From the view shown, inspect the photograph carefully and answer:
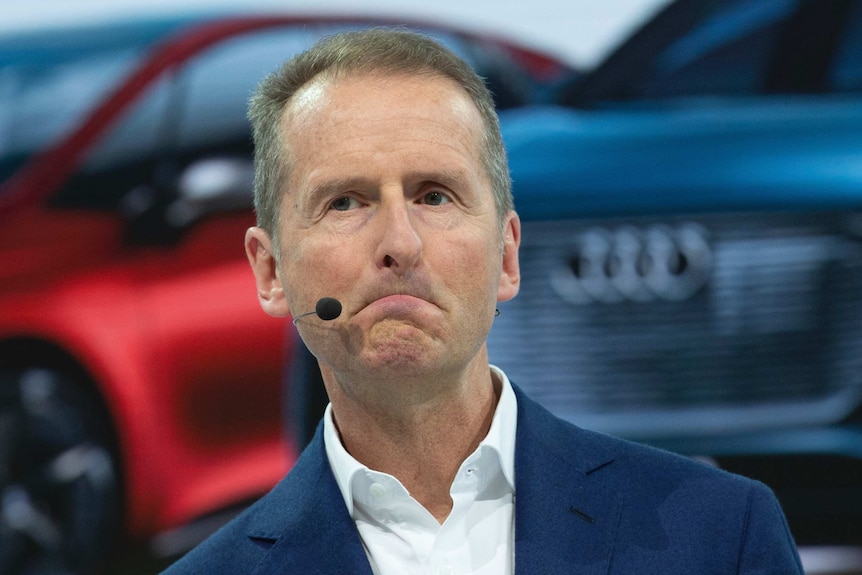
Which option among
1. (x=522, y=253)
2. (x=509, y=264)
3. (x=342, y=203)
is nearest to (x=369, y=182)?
(x=342, y=203)

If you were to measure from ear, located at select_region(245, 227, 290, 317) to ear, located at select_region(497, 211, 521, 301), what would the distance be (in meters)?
0.24

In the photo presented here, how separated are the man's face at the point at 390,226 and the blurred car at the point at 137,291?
1.22 m

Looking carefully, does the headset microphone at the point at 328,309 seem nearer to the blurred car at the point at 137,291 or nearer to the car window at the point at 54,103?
the blurred car at the point at 137,291

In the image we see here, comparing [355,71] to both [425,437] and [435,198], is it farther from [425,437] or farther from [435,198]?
[425,437]

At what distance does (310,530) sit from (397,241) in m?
0.33

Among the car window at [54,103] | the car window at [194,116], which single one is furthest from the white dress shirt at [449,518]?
the car window at [54,103]

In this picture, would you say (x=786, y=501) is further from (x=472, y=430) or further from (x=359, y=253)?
(x=359, y=253)

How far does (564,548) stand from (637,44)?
61.1 inches

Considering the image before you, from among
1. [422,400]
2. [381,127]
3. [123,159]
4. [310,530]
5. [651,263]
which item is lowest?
[651,263]

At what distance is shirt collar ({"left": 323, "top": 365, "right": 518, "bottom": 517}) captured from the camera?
1139 millimetres

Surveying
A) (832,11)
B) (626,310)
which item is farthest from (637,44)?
(626,310)

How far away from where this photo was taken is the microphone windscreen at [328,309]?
104cm

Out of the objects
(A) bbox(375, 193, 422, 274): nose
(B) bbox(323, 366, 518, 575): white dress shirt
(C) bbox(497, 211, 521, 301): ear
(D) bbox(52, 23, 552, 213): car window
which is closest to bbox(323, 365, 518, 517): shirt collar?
(B) bbox(323, 366, 518, 575): white dress shirt

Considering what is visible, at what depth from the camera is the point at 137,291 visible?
2371 millimetres
